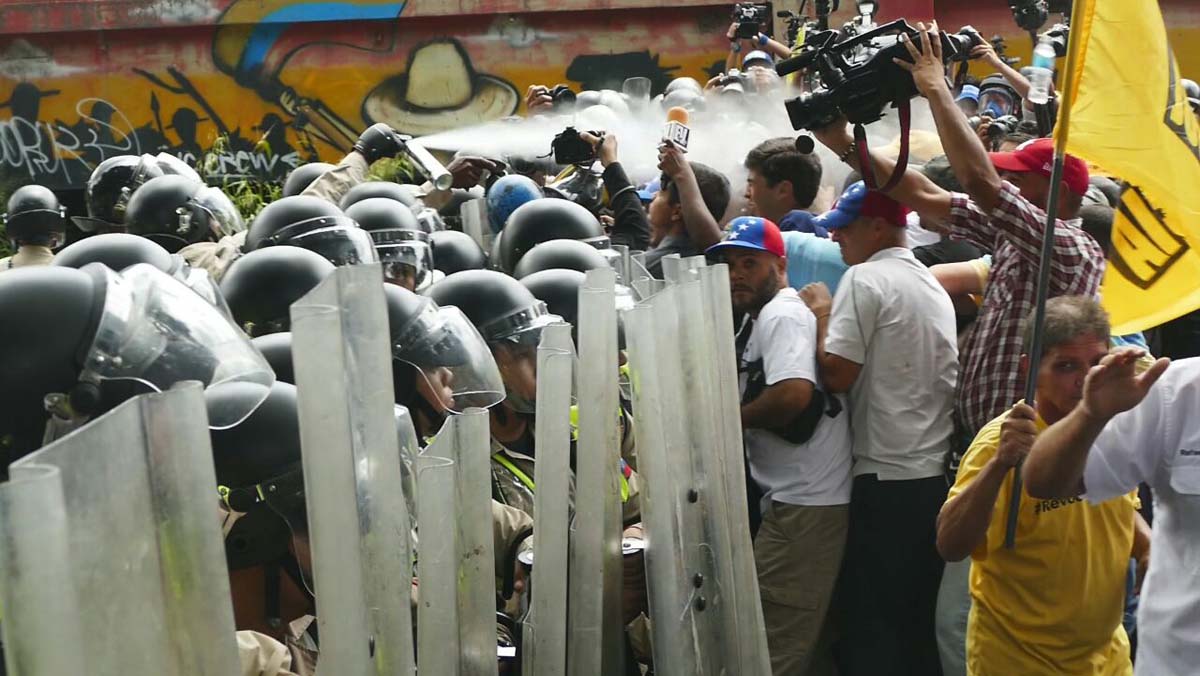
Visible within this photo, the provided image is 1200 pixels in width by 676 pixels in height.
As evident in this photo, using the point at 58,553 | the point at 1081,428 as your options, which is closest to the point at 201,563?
the point at 58,553

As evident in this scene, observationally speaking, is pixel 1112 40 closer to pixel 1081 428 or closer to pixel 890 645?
pixel 1081 428

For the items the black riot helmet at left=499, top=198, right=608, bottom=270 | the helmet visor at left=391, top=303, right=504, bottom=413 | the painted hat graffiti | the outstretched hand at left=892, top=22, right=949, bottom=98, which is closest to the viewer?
the helmet visor at left=391, top=303, right=504, bottom=413

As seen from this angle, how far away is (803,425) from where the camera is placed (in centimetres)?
457

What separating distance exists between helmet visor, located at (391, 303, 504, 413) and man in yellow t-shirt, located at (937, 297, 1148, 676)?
47.6 inches

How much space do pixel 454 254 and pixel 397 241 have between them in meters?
0.41

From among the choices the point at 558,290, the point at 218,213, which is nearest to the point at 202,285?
the point at 558,290

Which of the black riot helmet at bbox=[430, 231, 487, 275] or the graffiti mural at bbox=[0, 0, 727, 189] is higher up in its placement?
the graffiti mural at bbox=[0, 0, 727, 189]

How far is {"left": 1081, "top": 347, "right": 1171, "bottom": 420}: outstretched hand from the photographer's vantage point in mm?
2635

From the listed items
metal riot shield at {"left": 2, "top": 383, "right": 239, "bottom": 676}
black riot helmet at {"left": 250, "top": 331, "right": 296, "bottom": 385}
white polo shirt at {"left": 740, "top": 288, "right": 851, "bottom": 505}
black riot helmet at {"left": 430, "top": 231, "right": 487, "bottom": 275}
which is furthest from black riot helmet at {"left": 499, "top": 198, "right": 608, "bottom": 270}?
metal riot shield at {"left": 2, "top": 383, "right": 239, "bottom": 676}

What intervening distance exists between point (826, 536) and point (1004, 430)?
63.0 inches

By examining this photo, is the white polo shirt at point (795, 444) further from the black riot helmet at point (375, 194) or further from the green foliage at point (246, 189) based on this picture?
the green foliage at point (246, 189)

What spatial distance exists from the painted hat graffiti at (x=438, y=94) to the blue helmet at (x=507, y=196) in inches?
448

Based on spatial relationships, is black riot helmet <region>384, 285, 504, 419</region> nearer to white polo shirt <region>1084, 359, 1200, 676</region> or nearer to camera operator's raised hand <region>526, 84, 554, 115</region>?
white polo shirt <region>1084, 359, 1200, 676</region>

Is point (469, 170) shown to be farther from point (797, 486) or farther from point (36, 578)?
point (36, 578)
